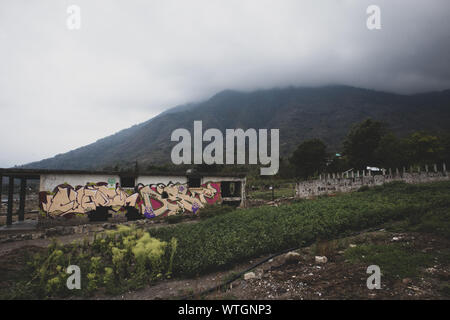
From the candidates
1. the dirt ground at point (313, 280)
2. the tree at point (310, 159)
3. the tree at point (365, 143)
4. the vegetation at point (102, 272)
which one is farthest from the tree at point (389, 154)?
the vegetation at point (102, 272)

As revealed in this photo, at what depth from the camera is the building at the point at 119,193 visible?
44.0 feet

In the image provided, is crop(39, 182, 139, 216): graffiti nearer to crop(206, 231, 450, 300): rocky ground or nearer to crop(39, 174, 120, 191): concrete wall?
crop(39, 174, 120, 191): concrete wall

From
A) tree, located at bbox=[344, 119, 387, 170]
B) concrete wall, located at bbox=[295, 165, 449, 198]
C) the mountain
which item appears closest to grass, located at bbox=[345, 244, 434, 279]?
concrete wall, located at bbox=[295, 165, 449, 198]

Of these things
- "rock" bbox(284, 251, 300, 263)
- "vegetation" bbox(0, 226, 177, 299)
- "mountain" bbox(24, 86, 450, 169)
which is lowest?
"vegetation" bbox(0, 226, 177, 299)

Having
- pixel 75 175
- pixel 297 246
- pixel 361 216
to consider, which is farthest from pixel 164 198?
pixel 361 216

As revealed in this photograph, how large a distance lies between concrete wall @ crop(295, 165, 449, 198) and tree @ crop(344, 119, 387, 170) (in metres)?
16.4

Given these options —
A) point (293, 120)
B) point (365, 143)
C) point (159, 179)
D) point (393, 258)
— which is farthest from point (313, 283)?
point (293, 120)

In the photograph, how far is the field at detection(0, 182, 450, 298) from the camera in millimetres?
6117

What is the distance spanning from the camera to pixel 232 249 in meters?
7.52

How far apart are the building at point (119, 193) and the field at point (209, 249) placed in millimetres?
4875

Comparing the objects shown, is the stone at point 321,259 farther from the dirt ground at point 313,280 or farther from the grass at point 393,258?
the grass at point 393,258
